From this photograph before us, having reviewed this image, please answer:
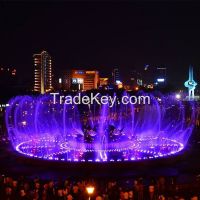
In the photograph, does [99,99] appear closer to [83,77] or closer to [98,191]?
[98,191]

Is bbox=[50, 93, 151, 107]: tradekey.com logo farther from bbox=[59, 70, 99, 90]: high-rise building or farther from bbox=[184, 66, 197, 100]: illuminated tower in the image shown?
bbox=[59, 70, 99, 90]: high-rise building

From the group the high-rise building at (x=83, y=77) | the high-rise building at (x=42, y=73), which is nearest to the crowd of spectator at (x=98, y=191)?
the high-rise building at (x=42, y=73)

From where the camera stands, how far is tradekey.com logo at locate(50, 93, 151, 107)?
197 ft

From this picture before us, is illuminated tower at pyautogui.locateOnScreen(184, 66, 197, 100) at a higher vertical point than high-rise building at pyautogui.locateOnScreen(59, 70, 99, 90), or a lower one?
lower

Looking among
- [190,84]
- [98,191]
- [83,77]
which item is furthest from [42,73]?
[98,191]

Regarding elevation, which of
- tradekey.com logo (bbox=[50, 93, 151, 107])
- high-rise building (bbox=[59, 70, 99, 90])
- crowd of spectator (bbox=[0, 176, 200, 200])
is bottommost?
crowd of spectator (bbox=[0, 176, 200, 200])

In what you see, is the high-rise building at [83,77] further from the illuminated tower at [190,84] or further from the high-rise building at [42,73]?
the illuminated tower at [190,84]

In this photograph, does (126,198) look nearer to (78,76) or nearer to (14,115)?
(14,115)

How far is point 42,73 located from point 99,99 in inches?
2251

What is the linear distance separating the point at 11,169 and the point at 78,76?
114615mm

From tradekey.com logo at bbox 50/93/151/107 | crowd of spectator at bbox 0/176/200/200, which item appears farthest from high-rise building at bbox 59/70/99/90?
crowd of spectator at bbox 0/176/200/200

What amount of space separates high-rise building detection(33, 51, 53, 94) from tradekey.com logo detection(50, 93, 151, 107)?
50.3 metres

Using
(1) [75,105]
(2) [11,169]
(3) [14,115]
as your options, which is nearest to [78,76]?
(1) [75,105]

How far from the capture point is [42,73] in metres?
118
